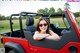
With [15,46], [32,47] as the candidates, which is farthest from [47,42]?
[15,46]

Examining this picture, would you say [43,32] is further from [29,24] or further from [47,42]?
[29,24]

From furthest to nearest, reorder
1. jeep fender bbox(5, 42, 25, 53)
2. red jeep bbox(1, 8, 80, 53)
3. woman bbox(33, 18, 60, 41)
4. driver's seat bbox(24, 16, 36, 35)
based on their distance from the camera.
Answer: driver's seat bbox(24, 16, 36, 35), jeep fender bbox(5, 42, 25, 53), woman bbox(33, 18, 60, 41), red jeep bbox(1, 8, 80, 53)

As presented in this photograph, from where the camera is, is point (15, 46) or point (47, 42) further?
point (15, 46)

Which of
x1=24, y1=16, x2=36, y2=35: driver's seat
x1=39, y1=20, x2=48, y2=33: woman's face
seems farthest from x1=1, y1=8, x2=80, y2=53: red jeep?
x1=39, y1=20, x2=48, y2=33: woman's face

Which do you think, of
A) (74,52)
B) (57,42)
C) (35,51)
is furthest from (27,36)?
(74,52)

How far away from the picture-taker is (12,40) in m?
4.28

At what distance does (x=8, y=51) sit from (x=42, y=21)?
1.01m

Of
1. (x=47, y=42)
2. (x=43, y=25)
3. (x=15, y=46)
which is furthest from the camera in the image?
(x=15, y=46)

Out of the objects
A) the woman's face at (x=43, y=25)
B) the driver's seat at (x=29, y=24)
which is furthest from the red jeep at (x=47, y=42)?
the woman's face at (x=43, y=25)

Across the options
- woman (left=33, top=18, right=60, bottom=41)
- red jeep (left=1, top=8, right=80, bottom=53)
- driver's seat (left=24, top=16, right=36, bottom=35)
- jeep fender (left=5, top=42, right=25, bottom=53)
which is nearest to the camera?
red jeep (left=1, top=8, right=80, bottom=53)

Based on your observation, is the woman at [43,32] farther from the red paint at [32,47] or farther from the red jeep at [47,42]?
the red paint at [32,47]

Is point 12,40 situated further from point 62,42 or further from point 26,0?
point 26,0

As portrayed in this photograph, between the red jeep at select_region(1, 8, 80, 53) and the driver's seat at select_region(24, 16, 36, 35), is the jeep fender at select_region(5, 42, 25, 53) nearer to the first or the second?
the red jeep at select_region(1, 8, 80, 53)

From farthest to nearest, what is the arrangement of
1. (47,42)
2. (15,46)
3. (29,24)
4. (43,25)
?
(29,24), (15,46), (43,25), (47,42)
